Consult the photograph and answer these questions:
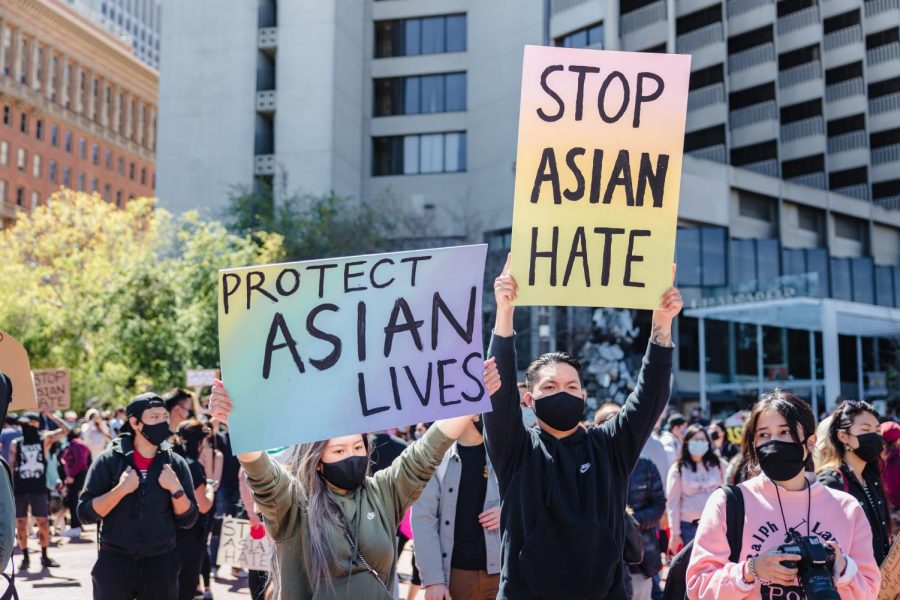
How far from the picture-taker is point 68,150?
91438 mm

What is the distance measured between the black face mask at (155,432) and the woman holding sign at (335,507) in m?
2.48

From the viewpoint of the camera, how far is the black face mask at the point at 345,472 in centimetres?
405

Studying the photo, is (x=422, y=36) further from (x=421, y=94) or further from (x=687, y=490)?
(x=687, y=490)

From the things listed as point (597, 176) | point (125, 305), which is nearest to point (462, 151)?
point (125, 305)

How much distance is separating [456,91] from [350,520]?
156ft

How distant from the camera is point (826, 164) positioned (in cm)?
5256

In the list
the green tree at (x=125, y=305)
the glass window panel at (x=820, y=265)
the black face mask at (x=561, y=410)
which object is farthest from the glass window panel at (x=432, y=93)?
the black face mask at (x=561, y=410)

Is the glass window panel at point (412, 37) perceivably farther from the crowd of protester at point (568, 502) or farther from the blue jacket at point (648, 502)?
the crowd of protester at point (568, 502)

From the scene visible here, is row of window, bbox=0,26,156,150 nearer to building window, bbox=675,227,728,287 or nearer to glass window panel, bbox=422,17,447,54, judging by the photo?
glass window panel, bbox=422,17,447,54

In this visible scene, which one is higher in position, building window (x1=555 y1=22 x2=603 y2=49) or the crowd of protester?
building window (x1=555 y1=22 x2=603 y2=49)

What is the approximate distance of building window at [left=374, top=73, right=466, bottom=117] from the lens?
5019cm

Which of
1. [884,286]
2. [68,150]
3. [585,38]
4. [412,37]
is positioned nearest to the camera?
[585,38]

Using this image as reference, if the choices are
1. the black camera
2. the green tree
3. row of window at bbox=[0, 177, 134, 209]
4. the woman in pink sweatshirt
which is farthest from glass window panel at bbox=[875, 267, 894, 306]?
row of window at bbox=[0, 177, 134, 209]

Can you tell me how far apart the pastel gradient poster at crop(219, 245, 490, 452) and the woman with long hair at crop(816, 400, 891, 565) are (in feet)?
8.23
